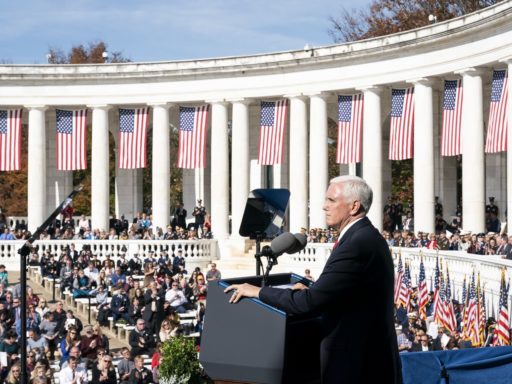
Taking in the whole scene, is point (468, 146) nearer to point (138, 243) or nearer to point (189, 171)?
point (138, 243)

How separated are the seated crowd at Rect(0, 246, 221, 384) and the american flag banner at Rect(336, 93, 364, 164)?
13675 millimetres

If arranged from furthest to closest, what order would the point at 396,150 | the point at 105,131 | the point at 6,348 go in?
the point at 105,131, the point at 396,150, the point at 6,348

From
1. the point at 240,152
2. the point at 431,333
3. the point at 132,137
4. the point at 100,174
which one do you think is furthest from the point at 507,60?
the point at 100,174

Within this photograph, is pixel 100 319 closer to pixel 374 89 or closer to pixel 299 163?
pixel 299 163

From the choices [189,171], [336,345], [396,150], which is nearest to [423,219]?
[396,150]

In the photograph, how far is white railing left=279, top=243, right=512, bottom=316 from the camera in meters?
39.4

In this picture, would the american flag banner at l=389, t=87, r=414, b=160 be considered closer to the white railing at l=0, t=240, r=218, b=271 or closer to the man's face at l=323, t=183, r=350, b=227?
the white railing at l=0, t=240, r=218, b=271

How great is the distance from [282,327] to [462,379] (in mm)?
8410

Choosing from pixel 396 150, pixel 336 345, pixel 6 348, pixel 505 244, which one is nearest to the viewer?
pixel 336 345

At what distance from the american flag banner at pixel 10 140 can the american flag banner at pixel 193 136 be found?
1125 centimetres

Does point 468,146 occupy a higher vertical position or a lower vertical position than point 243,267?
higher

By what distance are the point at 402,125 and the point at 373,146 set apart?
277 cm

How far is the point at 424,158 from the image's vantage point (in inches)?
2339

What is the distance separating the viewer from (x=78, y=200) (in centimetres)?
9662
